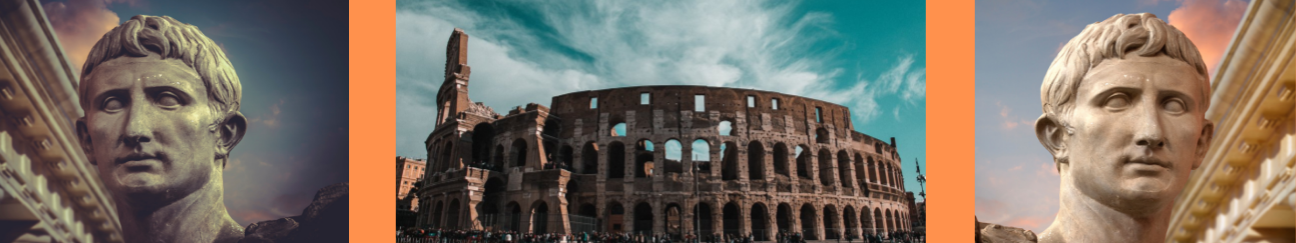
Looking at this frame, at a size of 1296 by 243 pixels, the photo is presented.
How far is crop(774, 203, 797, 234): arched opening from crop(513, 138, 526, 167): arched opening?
8048 millimetres

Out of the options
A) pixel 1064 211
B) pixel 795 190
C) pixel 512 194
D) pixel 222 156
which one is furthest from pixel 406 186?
pixel 1064 211

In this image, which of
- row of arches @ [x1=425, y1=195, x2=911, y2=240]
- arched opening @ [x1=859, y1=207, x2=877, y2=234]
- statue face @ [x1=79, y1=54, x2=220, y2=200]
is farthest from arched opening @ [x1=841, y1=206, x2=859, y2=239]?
statue face @ [x1=79, y1=54, x2=220, y2=200]

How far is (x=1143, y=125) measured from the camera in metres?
3.15

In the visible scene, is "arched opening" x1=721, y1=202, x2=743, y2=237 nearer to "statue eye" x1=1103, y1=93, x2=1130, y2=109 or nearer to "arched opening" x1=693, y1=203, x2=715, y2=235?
"arched opening" x1=693, y1=203, x2=715, y2=235

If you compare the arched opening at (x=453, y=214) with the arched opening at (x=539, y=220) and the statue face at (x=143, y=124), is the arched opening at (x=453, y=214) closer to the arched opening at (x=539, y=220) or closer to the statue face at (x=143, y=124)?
the arched opening at (x=539, y=220)

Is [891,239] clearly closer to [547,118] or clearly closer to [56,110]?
[547,118]

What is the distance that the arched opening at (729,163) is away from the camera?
19641mm

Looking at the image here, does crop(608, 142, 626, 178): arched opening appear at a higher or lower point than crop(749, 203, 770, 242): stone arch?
higher

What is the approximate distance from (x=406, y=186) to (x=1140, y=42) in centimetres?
3811

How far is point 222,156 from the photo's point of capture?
752 centimetres

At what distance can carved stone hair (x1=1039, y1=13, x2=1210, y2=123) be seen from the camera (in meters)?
3.25

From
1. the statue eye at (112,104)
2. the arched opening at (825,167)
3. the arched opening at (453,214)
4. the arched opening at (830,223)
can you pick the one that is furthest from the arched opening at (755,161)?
the statue eye at (112,104)

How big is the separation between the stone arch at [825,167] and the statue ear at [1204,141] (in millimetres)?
17427

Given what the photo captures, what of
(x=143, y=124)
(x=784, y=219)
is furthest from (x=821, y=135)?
(x=143, y=124)
